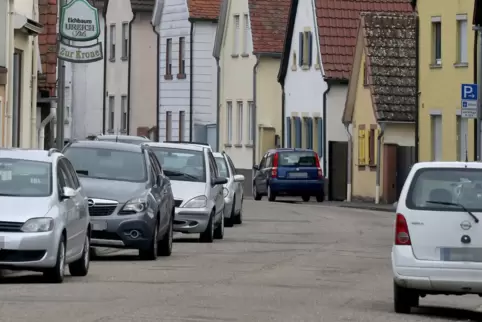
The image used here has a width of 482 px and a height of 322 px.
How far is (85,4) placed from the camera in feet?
119

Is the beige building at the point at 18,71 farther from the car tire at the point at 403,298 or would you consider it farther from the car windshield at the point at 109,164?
the car tire at the point at 403,298

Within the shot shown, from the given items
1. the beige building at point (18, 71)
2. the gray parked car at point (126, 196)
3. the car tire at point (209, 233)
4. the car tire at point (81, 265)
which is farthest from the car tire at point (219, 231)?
the car tire at point (81, 265)

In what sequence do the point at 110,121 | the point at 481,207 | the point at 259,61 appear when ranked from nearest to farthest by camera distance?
1. the point at 481,207
2. the point at 259,61
3. the point at 110,121

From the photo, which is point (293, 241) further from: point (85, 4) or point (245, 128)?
point (245, 128)

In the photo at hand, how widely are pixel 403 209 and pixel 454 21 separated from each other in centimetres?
3603

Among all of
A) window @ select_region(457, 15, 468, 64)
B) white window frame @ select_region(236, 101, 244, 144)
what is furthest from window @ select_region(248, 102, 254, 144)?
window @ select_region(457, 15, 468, 64)

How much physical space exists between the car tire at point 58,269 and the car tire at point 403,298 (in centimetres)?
405

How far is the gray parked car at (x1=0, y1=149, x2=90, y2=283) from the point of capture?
18516mm

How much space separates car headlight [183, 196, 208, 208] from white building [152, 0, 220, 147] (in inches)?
1881

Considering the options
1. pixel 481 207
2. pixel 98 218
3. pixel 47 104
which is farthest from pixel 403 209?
pixel 47 104

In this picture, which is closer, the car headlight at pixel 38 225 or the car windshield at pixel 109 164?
the car headlight at pixel 38 225

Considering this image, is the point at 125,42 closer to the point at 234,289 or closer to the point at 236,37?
the point at 236,37

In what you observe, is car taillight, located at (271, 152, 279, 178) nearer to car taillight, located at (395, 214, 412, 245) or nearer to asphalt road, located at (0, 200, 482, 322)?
asphalt road, located at (0, 200, 482, 322)

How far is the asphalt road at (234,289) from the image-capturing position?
1583cm
